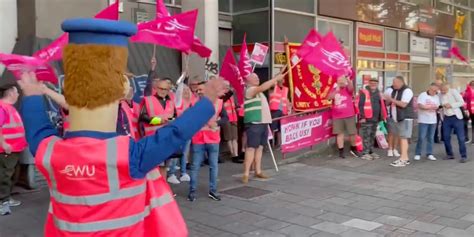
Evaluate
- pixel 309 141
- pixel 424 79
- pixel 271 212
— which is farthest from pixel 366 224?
pixel 424 79

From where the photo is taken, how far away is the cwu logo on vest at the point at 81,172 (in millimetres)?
2324

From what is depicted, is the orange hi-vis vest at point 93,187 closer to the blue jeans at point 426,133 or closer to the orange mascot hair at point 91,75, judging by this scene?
the orange mascot hair at point 91,75

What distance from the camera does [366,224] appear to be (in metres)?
5.96

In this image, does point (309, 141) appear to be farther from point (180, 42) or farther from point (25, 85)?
point (25, 85)

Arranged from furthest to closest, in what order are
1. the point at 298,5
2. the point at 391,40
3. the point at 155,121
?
1. the point at 391,40
2. the point at 298,5
3. the point at 155,121

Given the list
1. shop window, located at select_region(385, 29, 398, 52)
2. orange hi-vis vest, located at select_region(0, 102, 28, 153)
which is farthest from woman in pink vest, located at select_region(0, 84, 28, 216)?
shop window, located at select_region(385, 29, 398, 52)

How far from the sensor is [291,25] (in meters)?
13.5

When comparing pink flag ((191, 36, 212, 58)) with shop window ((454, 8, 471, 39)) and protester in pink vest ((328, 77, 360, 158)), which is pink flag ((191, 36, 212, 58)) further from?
shop window ((454, 8, 471, 39))

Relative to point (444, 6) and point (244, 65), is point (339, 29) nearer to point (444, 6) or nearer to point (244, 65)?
point (244, 65)

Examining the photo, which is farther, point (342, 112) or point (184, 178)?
point (342, 112)

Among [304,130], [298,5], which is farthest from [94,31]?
[298,5]

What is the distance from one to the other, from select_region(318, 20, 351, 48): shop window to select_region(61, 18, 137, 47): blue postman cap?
1244 centimetres

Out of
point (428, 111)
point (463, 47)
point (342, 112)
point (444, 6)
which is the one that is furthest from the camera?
point (463, 47)

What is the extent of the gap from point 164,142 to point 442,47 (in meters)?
20.3
